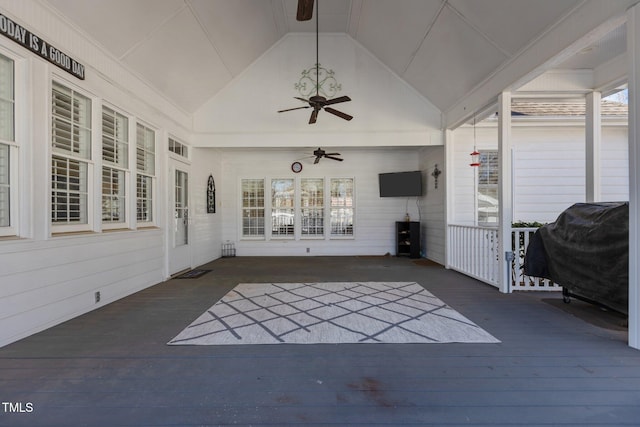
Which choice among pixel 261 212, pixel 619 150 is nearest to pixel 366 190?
pixel 261 212

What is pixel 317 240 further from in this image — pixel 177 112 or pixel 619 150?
pixel 619 150

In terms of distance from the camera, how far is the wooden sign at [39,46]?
2.52 meters

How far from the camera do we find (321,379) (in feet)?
6.68

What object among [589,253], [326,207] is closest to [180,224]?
[326,207]

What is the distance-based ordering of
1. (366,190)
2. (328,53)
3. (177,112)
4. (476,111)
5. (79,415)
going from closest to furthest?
(79,415) → (476,111) → (177,112) → (328,53) → (366,190)

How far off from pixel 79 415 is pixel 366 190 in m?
7.07

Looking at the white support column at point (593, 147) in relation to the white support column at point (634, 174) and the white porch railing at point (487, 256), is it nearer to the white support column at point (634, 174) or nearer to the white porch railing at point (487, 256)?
the white porch railing at point (487, 256)

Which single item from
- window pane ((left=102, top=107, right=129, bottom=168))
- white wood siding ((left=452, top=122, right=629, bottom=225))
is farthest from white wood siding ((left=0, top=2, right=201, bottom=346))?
white wood siding ((left=452, top=122, right=629, bottom=225))

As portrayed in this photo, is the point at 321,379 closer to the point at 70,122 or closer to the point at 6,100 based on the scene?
the point at 6,100

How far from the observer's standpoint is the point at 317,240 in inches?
317

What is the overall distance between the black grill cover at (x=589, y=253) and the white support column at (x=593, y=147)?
1.31 metres

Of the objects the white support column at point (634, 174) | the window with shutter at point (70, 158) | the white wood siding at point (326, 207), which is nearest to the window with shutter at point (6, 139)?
the window with shutter at point (70, 158)

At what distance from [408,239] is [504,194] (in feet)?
11.5

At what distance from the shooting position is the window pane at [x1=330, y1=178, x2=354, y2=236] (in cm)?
808
